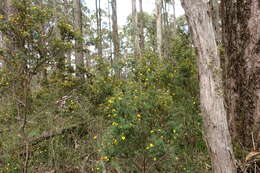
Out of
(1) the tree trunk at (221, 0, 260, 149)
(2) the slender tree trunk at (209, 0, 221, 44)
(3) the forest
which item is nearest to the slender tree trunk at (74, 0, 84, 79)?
(3) the forest

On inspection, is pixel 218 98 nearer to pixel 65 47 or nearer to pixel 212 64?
pixel 212 64

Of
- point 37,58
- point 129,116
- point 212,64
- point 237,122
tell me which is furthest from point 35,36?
point 237,122

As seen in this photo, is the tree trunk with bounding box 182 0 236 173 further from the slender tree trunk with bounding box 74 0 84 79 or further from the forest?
the slender tree trunk with bounding box 74 0 84 79

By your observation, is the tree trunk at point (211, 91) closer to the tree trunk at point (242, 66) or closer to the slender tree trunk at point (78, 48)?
the tree trunk at point (242, 66)

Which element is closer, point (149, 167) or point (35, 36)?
point (149, 167)

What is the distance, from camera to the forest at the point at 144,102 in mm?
1641

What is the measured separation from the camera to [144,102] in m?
2.94

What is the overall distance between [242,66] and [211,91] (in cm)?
67

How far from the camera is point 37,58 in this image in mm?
3865

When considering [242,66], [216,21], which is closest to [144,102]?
[242,66]

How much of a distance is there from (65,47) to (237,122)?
140 inches

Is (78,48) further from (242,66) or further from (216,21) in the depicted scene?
(242,66)

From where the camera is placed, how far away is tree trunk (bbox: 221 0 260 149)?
74.7 inches

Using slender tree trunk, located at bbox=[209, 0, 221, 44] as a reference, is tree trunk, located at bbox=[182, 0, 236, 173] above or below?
below
